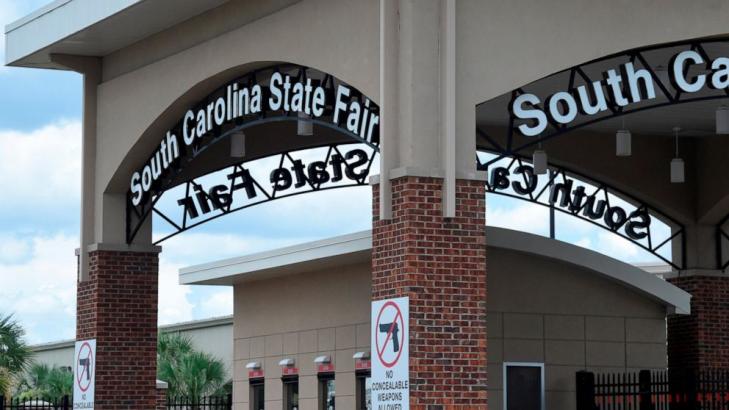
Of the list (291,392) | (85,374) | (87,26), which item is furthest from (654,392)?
(87,26)

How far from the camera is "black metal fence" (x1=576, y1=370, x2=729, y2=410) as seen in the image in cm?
2144

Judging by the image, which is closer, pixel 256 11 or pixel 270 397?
pixel 256 11

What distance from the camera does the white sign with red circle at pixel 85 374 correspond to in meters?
23.8

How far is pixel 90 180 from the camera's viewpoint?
960 inches

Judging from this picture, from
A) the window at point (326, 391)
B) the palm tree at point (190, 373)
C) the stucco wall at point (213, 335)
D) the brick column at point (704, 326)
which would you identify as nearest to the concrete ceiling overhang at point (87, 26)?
the window at point (326, 391)

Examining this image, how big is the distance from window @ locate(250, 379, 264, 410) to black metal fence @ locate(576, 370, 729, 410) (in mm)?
8134

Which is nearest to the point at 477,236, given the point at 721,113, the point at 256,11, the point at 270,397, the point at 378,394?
the point at 378,394

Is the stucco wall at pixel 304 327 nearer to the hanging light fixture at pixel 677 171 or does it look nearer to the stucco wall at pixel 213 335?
the hanging light fixture at pixel 677 171

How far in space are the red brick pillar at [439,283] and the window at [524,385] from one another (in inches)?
252

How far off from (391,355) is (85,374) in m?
9.08

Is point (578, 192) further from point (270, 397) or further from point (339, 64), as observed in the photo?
point (339, 64)

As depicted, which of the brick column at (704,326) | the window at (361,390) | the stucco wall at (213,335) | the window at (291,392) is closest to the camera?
the window at (361,390)

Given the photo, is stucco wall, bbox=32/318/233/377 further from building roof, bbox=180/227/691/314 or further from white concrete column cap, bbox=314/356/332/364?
white concrete column cap, bbox=314/356/332/364

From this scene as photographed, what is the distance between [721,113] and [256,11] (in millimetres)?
7935
